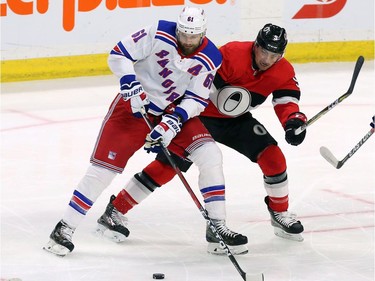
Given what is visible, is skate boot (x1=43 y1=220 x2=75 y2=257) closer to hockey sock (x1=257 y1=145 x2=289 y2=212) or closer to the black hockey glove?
hockey sock (x1=257 y1=145 x2=289 y2=212)

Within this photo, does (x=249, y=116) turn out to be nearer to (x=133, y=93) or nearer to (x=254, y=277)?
(x=133, y=93)

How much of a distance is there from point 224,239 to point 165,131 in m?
0.52

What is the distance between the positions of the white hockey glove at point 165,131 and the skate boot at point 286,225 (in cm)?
72

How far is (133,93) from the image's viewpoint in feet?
14.0

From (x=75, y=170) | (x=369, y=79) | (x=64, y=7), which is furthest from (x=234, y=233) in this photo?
(x=369, y=79)

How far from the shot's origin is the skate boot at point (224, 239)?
14.4ft

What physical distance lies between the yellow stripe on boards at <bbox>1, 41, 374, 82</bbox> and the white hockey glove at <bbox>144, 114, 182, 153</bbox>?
329 centimetres

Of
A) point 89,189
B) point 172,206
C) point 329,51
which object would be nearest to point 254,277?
point 89,189

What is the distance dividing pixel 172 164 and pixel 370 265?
0.89 m

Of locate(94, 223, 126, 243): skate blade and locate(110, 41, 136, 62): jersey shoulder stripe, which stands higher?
locate(110, 41, 136, 62): jersey shoulder stripe

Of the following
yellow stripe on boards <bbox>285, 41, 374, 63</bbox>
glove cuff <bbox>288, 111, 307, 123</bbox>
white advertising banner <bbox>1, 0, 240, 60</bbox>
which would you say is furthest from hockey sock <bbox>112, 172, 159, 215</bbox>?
yellow stripe on boards <bbox>285, 41, 374, 63</bbox>

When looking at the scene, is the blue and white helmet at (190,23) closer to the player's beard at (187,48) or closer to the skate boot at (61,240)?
the player's beard at (187,48)

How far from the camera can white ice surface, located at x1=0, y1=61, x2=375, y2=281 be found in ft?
14.0

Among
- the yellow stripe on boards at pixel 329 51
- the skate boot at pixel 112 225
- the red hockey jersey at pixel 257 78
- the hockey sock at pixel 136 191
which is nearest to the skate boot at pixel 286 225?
the red hockey jersey at pixel 257 78
